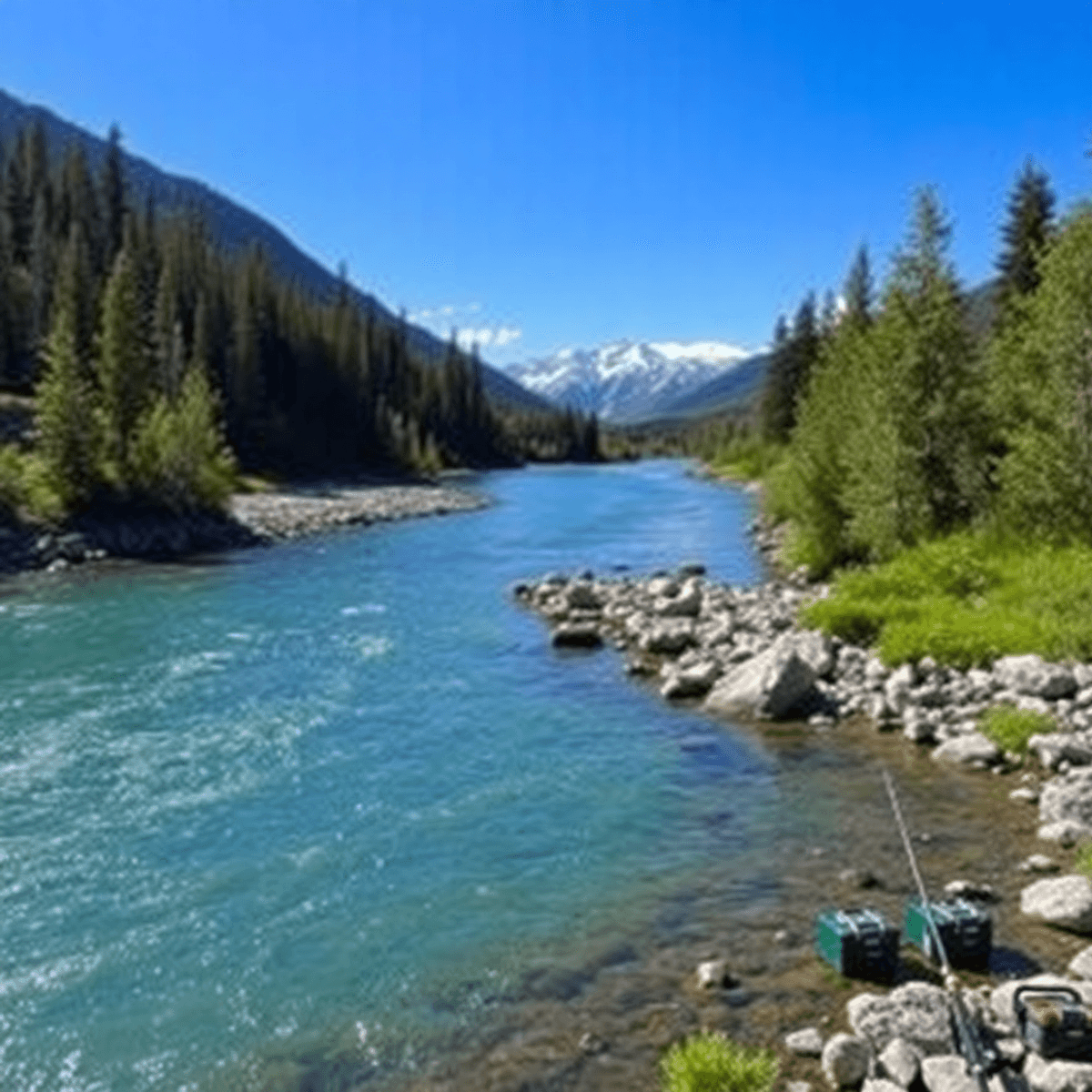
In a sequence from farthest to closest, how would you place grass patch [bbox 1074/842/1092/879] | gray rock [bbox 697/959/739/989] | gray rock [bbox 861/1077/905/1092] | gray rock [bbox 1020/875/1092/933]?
grass patch [bbox 1074/842/1092/879], gray rock [bbox 1020/875/1092/933], gray rock [bbox 697/959/739/989], gray rock [bbox 861/1077/905/1092]

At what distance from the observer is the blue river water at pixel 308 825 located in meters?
13.9

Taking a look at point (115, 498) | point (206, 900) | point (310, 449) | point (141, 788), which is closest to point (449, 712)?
point (141, 788)

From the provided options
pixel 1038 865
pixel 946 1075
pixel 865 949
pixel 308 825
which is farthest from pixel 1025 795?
pixel 308 825

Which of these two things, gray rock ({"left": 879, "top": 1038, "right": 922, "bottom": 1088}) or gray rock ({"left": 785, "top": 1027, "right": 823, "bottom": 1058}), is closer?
gray rock ({"left": 879, "top": 1038, "right": 922, "bottom": 1088})

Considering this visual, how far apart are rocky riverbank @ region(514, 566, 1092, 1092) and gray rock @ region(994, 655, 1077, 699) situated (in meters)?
0.03

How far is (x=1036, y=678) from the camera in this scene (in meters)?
24.6

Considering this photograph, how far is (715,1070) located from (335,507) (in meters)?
78.6

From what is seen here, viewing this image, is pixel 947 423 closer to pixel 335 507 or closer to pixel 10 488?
pixel 10 488

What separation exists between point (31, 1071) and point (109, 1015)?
4.05 feet

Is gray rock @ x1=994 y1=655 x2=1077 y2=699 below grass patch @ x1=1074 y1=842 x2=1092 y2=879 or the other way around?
the other way around

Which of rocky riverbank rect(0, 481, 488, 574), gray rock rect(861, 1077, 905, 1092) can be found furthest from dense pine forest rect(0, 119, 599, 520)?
gray rock rect(861, 1077, 905, 1092)

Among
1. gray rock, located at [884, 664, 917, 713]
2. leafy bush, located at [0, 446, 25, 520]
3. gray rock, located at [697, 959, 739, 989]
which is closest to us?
gray rock, located at [697, 959, 739, 989]

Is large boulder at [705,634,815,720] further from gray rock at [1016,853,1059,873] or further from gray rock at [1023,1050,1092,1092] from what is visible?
gray rock at [1023,1050,1092,1092]

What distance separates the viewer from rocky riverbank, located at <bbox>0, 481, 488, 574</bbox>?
187 ft
